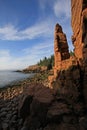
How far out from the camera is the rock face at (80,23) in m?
18.1

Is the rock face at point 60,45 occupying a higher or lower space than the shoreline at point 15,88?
higher

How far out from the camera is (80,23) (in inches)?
768

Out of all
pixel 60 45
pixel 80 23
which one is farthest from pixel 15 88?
pixel 80 23

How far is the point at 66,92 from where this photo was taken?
17.6m

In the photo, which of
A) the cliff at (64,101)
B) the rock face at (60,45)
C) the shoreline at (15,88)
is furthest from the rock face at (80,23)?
the shoreline at (15,88)

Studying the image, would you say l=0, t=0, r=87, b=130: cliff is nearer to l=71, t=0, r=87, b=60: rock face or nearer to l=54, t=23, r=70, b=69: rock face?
l=71, t=0, r=87, b=60: rock face

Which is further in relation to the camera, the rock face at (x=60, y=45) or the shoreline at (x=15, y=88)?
the shoreline at (x=15, y=88)

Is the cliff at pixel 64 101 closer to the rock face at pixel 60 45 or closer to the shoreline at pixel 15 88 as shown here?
the rock face at pixel 60 45

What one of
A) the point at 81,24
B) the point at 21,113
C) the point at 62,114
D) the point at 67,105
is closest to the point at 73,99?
the point at 67,105

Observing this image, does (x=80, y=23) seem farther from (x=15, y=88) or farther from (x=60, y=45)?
(x=15, y=88)

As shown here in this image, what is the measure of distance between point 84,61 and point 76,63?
982 millimetres

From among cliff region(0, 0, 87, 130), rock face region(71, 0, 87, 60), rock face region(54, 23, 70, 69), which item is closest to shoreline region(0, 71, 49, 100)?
rock face region(54, 23, 70, 69)

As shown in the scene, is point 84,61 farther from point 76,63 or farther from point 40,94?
point 40,94

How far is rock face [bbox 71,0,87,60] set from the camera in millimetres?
18141
